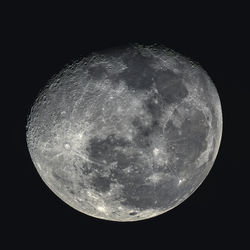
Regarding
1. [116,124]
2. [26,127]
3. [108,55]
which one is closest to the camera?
[116,124]

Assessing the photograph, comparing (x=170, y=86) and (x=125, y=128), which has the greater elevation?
(x=170, y=86)

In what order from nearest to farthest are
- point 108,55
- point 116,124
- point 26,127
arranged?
point 116,124 < point 108,55 < point 26,127

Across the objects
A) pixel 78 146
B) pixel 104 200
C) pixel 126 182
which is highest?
pixel 78 146

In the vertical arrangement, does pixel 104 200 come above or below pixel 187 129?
below

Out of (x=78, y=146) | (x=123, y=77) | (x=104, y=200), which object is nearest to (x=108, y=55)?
(x=123, y=77)

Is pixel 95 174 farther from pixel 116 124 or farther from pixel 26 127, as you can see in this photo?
pixel 26 127

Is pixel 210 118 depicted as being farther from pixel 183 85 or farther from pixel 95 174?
pixel 95 174

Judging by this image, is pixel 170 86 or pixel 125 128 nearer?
pixel 125 128

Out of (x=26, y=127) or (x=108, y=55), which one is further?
(x=26, y=127)
